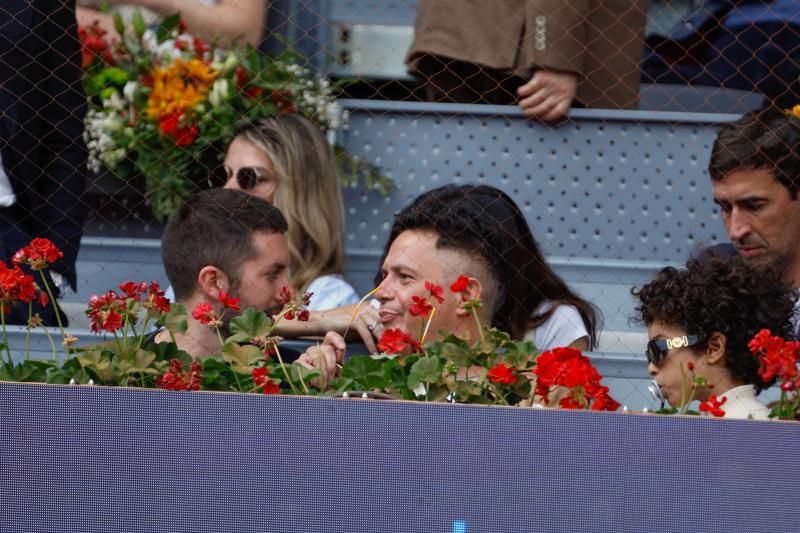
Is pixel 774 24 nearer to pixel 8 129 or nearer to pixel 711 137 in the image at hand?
pixel 711 137

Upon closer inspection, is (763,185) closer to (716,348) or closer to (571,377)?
(716,348)

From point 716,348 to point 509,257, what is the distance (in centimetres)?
69

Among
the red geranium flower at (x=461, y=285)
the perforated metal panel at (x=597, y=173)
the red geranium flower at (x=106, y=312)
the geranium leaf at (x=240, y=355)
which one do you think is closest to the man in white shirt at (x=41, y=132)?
the perforated metal panel at (x=597, y=173)

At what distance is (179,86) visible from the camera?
484cm

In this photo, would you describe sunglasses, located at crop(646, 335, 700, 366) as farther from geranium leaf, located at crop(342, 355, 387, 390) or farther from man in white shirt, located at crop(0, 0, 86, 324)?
man in white shirt, located at crop(0, 0, 86, 324)

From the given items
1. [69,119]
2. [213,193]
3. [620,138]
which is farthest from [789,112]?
[69,119]

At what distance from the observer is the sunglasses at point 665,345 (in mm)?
3350

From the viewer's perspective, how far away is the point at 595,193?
463 centimetres

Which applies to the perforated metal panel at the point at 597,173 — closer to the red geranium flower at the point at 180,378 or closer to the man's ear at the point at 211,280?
the man's ear at the point at 211,280

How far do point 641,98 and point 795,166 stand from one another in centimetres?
105

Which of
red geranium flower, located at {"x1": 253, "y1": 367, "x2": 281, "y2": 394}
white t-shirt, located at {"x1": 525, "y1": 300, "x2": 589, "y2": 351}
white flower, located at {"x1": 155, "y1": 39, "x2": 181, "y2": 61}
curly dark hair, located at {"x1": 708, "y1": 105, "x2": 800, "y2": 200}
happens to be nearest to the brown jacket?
→ curly dark hair, located at {"x1": 708, "y1": 105, "x2": 800, "y2": 200}

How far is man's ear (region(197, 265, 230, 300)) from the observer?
3.80m

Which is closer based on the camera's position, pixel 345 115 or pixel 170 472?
pixel 170 472

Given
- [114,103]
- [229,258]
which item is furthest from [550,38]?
[114,103]
